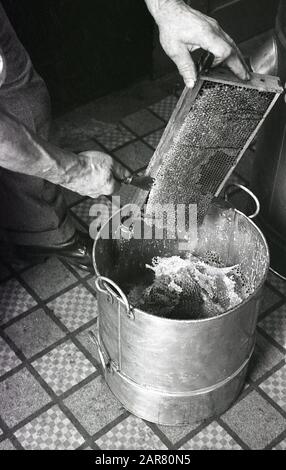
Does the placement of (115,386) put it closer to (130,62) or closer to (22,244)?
(22,244)

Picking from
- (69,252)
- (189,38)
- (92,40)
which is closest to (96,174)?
(189,38)

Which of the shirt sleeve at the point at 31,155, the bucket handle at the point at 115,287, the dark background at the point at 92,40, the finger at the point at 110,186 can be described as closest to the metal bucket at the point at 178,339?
the bucket handle at the point at 115,287

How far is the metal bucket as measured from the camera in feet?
6.53

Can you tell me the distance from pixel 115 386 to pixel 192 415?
32cm

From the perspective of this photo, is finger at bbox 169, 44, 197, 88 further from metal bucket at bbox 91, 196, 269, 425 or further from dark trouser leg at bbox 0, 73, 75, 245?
dark trouser leg at bbox 0, 73, 75, 245

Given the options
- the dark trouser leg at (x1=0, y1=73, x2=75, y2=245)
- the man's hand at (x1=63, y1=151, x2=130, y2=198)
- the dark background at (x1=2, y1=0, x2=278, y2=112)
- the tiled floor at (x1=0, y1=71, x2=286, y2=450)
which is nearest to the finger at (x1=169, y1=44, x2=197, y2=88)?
the man's hand at (x1=63, y1=151, x2=130, y2=198)

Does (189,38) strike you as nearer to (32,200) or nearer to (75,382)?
(32,200)

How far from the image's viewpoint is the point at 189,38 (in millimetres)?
2102

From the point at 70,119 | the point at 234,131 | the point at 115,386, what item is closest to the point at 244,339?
the point at 115,386

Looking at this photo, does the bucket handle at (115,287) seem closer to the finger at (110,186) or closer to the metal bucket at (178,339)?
the metal bucket at (178,339)

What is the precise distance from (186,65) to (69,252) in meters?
1.18

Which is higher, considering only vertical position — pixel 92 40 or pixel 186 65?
pixel 186 65

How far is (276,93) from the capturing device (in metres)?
2.04

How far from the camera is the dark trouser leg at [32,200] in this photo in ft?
8.23
